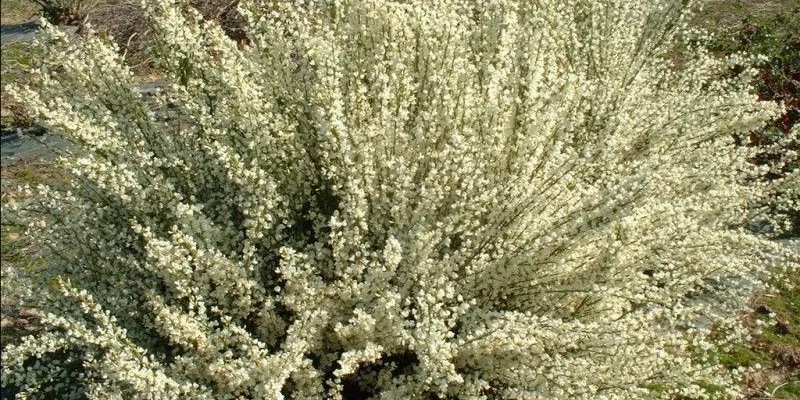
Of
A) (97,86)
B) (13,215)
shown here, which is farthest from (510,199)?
(13,215)

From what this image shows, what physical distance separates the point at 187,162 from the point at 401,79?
1.51 meters

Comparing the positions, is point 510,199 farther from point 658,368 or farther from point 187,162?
point 187,162

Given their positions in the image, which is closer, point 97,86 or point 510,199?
point 510,199

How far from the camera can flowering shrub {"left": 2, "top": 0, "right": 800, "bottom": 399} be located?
153 inches

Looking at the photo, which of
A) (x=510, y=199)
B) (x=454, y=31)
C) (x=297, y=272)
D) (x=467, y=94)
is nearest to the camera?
(x=297, y=272)

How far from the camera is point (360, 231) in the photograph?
14.4 ft

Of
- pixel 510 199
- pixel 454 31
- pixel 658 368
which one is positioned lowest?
pixel 658 368

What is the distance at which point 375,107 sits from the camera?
461 cm

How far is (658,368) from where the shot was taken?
408 cm

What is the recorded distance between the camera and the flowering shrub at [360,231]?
153 inches

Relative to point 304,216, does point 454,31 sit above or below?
above

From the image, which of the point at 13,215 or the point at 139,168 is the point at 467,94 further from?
the point at 13,215

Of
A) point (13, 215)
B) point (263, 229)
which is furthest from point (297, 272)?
point (13, 215)

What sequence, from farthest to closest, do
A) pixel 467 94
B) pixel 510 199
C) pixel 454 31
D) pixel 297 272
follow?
pixel 454 31
pixel 467 94
pixel 510 199
pixel 297 272
